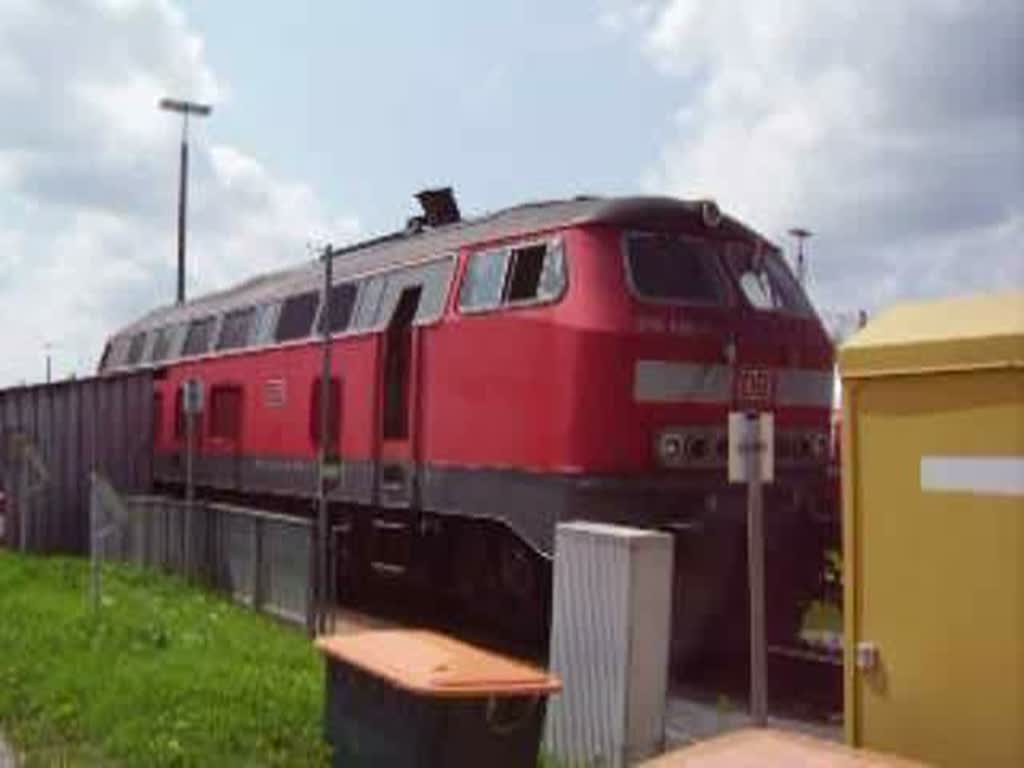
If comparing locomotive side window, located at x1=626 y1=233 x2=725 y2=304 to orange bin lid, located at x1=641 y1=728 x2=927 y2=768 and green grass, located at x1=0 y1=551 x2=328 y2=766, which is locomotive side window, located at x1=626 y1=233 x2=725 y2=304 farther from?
orange bin lid, located at x1=641 y1=728 x2=927 y2=768

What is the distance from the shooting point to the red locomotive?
14758mm

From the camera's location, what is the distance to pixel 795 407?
1584 cm

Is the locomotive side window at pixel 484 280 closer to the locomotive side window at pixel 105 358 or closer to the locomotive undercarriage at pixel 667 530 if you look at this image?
the locomotive undercarriage at pixel 667 530

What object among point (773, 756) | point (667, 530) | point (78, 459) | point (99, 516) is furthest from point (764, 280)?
point (78, 459)

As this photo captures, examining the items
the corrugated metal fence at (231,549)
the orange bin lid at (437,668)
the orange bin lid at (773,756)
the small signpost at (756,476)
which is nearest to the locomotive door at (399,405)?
the corrugated metal fence at (231,549)

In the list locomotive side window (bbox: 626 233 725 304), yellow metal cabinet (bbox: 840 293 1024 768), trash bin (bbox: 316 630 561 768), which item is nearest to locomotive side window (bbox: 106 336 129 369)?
locomotive side window (bbox: 626 233 725 304)

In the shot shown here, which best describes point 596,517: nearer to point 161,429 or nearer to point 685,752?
point 685,752

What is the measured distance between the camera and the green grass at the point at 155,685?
35.4 feet

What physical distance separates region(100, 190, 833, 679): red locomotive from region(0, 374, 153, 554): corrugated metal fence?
23.2ft

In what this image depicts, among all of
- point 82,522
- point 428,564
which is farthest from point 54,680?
point 82,522

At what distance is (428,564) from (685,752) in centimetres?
1271

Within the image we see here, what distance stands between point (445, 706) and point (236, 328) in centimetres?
1661

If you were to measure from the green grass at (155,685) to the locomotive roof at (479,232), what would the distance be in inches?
152

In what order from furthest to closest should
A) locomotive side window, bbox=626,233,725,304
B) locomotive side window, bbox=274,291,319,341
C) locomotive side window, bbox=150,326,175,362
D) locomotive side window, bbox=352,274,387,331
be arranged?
1. locomotive side window, bbox=150,326,175,362
2. locomotive side window, bbox=274,291,319,341
3. locomotive side window, bbox=352,274,387,331
4. locomotive side window, bbox=626,233,725,304
